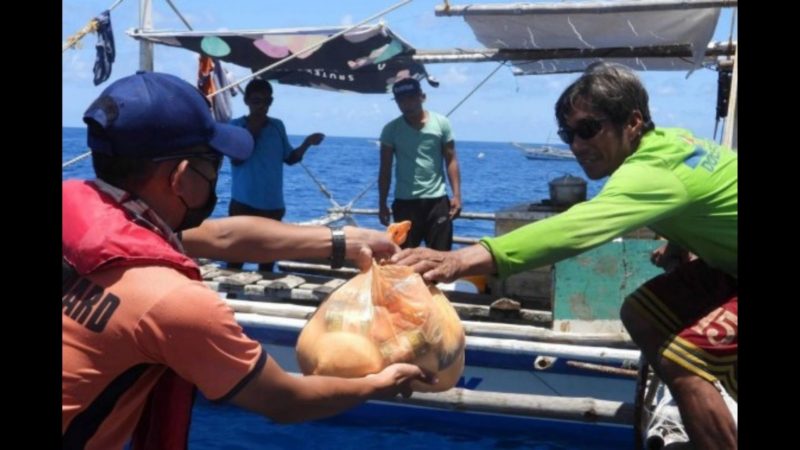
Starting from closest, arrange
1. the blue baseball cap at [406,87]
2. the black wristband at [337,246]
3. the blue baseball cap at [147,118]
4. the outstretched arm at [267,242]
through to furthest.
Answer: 1. the blue baseball cap at [147,118]
2. the outstretched arm at [267,242]
3. the black wristband at [337,246]
4. the blue baseball cap at [406,87]

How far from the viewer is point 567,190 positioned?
7.62m

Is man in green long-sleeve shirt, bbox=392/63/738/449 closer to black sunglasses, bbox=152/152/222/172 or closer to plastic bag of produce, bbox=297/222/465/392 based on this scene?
plastic bag of produce, bbox=297/222/465/392

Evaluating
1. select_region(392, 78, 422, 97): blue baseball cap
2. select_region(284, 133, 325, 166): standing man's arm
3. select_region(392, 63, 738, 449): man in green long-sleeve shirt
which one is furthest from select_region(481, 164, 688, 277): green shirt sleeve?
select_region(284, 133, 325, 166): standing man's arm

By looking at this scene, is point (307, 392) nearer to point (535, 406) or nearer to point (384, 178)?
point (535, 406)

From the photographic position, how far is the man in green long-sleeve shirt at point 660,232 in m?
3.15

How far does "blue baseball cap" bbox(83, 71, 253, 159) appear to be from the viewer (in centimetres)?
217

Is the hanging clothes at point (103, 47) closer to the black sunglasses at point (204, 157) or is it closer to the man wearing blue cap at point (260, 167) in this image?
the man wearing blue cap at point (260, 167)

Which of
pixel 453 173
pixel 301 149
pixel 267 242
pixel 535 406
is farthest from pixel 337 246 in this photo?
pixel 301 149

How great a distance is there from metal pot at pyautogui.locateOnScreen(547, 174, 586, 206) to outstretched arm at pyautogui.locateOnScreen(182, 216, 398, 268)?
4521mm

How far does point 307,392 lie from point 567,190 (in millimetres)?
5478

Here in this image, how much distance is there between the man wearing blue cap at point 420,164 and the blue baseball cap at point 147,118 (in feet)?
19.0

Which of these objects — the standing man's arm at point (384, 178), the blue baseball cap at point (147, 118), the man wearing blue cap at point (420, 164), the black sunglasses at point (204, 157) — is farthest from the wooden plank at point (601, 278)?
the blue baseball cap at point (147, 118)
